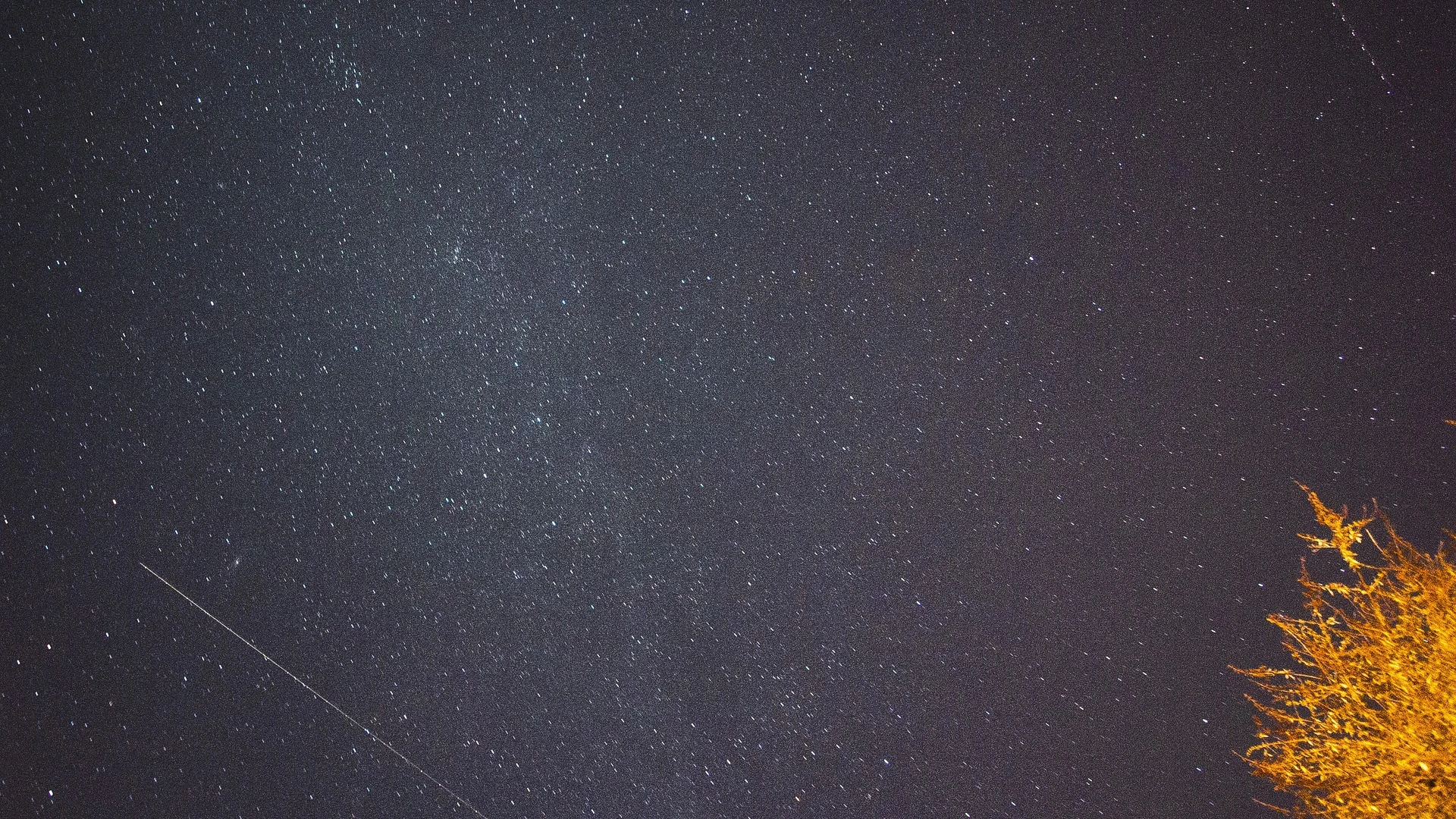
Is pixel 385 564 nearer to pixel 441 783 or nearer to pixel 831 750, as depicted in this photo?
pixel 441 783

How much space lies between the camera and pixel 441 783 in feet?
3.33

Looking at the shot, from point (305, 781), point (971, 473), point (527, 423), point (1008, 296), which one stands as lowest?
point (305, 781)

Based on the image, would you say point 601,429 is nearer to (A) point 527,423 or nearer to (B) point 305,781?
(A) point 527,423

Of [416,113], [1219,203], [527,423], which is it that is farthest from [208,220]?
[1219,203]

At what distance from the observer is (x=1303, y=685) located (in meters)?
0.68

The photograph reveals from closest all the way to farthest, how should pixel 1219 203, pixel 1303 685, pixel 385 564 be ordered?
pixel 1303 685 → pixel 1219 203 → pixel 385 564

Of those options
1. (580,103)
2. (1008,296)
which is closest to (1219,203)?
(1008,296)

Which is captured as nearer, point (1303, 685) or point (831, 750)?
point (1303, 685)

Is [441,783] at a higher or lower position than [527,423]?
lower

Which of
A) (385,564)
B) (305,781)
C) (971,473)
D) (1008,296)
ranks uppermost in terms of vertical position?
(1008,296)

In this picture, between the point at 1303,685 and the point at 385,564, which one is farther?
the point at 385,564

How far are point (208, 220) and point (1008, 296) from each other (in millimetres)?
869

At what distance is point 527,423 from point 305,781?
1.54 ft

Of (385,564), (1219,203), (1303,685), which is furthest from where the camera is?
(385,564)
